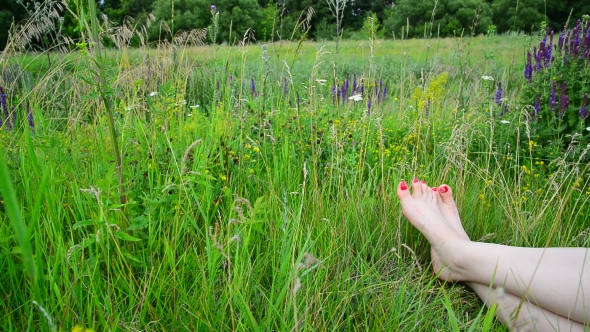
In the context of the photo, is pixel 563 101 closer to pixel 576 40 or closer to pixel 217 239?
pixel 576 40

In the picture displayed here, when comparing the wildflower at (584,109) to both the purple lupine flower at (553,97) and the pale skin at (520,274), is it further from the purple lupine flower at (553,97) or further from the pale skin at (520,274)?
the pale skin at (520,274)

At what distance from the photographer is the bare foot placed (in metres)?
1.34

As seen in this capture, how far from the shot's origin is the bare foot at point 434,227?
1.34m

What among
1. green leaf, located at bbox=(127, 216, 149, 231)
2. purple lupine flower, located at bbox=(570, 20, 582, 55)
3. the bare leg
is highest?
purple lupine flower, located at bbox=(570, 20, 582, 55)

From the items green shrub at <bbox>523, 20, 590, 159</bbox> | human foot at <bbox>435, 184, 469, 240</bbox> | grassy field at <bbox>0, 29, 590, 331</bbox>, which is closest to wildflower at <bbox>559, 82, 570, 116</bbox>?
green shrub at <bbox>523, 20, 590, 159</bbox>

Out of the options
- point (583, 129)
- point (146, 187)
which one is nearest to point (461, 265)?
point (146, 187)

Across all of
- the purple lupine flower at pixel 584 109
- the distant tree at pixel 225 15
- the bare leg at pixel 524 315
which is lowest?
the bare leg at pixel 524 315

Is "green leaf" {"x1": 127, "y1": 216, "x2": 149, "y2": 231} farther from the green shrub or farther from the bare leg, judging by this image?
the green shrub

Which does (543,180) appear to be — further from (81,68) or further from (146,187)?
(81,68)

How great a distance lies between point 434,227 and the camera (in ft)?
4.81

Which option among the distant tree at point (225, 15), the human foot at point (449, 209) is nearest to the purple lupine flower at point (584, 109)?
the human foot at point (449, 209)

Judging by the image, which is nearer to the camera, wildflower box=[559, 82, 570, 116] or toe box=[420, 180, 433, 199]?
toe box=[420, 180, 433, 199]

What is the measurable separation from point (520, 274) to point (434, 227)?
1.09 feet

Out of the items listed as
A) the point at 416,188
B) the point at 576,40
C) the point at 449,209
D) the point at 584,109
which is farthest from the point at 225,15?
the point at 449,209
